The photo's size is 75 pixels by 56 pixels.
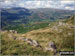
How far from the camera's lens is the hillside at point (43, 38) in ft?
39.6

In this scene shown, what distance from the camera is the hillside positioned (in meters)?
12.1

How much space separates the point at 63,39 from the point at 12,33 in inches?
185

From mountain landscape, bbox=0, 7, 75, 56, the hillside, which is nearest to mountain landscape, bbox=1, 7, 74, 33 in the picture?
mountain landscape, bbox=0, 7, 75, 56

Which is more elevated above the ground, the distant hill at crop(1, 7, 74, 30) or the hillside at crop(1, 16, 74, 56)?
the distant hill at crop(1, 7, 74, 30)

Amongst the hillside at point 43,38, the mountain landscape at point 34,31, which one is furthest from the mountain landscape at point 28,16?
the hillside at point 43,38

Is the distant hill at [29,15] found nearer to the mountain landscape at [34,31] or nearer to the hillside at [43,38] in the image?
the mountain landscape at [34,31]

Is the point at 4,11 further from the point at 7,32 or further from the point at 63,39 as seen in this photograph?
the point at 63,39

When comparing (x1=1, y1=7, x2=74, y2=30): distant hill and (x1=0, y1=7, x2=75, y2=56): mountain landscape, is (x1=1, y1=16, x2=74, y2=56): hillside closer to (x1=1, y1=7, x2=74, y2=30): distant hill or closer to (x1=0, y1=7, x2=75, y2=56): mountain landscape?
(x1=0, y1=7, x2=75, y2=56): mountain landscape

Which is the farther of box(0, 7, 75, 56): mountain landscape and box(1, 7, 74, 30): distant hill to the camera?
box(1, 7, 74, 30): distant hill

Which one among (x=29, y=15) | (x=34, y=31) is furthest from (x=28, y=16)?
(x=34, y=31)

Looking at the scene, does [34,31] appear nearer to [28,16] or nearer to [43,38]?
[43,38]

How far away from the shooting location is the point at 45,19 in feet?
41.0

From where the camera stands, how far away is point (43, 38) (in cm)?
1249

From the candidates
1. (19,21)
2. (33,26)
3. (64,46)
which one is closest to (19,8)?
(19,21)
